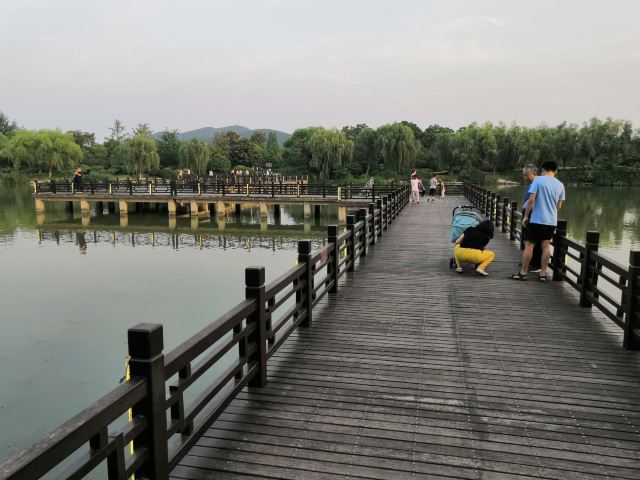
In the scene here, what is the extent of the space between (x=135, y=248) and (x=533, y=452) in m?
19.7

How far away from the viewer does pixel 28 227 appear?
26125 mm

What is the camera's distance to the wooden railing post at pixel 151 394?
8.01ft

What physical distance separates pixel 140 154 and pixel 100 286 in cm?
4151

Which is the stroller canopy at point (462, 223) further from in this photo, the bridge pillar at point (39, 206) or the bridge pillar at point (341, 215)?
the bridge pillar at point (39, 206)

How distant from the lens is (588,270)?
6.48m

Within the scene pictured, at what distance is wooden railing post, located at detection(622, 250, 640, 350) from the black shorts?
2.23 metres

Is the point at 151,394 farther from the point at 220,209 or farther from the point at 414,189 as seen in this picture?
the point at 220,209

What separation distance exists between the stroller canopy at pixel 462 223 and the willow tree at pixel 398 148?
1737 inches

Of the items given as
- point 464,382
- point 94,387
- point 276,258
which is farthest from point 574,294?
point 276,258

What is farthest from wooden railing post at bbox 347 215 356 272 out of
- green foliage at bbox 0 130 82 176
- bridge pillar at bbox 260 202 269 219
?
green foliage at bbox 0 130 82 176

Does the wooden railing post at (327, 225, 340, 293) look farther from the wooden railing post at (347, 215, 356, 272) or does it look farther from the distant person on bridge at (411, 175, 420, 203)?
the distant person on bridge at (411, 175, 420, 203)

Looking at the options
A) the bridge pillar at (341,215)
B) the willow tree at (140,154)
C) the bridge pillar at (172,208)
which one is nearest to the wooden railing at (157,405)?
the bridge pillar at (341,215)

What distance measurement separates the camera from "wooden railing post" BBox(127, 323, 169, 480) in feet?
8.01

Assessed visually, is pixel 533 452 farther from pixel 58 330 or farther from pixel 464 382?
pixel 58 330
